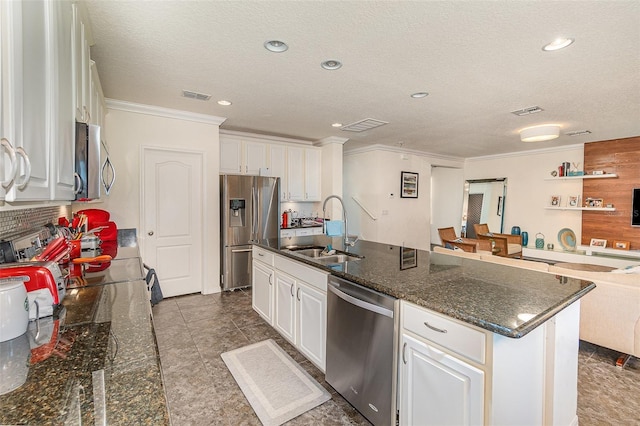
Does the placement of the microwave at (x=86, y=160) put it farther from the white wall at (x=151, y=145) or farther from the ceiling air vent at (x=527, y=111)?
the ceiling air vent at (x=527, y=111)

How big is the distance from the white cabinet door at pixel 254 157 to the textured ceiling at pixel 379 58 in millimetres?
884

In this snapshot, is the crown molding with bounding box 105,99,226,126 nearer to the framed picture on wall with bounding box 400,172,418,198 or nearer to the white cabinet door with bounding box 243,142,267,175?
the white cabinet door with bounding box 243,142,267,175

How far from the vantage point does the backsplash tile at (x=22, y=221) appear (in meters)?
1.51

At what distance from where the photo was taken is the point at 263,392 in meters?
2.08

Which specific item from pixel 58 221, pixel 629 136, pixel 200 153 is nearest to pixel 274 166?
pixel 200 153

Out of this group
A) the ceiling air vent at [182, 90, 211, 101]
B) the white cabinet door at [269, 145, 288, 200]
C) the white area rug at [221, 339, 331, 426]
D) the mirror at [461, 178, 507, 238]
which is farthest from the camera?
the mirror at [461, 178, 507, 238]

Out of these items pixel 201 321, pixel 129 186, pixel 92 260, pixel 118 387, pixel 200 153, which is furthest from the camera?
pixel 200 153

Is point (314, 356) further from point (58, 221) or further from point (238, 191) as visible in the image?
point (238, 191)

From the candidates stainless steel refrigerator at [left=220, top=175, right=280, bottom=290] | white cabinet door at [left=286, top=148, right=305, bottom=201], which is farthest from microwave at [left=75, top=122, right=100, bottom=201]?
white cabinet door at [left=286, top=148, right=305, bottom=201]

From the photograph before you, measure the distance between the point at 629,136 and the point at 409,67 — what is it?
16.4 feet

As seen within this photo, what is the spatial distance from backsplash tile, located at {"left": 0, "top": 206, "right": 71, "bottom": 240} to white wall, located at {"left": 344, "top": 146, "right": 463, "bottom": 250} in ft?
16.0

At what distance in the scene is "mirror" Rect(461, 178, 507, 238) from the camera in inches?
268

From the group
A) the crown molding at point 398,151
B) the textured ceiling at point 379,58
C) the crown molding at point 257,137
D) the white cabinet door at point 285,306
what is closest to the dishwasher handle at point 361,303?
the white cabinet door at point 285,306

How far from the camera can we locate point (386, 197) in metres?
6.04
